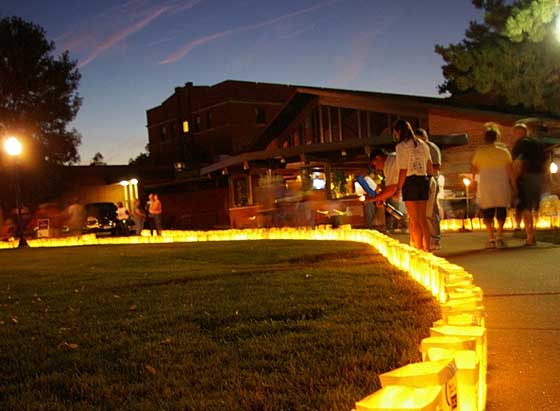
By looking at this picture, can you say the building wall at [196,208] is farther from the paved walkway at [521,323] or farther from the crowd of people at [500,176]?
the paved walkway at [521,323]

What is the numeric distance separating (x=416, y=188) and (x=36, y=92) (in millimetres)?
30561

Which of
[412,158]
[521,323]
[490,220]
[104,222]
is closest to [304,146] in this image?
[104,222]

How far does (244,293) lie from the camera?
6359 mm

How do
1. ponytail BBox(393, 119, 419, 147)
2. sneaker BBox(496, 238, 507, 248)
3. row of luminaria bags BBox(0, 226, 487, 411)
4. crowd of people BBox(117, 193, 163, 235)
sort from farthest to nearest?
crowd of people BBox(117, 193, 163, 235) < sneaker BBox(496, 238, 507, 248) < ponytail BBox(393, 119, 419, 147) < row of luminaria bags BBox(0, 226, 487, 411)

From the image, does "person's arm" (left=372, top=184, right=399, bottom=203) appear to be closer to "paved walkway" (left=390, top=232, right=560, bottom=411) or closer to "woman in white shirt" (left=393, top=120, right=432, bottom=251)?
"woman in white shirt" (left=393, top=120, right=432, bottom=251)

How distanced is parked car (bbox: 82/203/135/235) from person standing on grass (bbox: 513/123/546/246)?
20949mm

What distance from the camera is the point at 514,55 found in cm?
1964

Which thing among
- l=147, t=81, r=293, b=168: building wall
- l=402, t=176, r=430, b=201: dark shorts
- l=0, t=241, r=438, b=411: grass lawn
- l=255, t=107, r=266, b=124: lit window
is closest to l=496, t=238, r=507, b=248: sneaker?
l=0, t=241, r=438, b=411: grass lawn

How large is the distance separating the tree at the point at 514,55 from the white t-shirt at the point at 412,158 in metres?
13.1

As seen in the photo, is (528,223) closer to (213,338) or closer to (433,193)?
(433,193)

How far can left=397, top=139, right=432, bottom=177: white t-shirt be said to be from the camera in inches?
294

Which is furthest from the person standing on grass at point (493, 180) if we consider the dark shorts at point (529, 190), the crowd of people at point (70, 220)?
the crowd of people at point (70, 220)

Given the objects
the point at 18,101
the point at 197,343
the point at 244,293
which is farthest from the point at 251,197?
the point at 197,343

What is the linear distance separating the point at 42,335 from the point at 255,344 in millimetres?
2010
